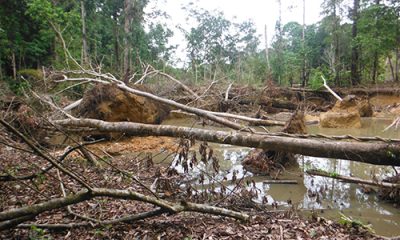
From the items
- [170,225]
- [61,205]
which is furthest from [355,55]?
[61,205]

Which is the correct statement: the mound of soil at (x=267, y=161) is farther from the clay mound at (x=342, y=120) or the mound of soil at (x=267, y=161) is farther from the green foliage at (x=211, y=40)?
the green foliage at (x=211, y=40)

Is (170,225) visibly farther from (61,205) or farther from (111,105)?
(111,105)

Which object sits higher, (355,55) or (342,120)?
(355,55)

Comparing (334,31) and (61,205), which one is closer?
(61,205)

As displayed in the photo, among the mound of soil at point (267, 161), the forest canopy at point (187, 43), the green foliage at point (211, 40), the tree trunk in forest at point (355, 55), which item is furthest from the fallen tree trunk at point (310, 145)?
the green foliage at point (211, 40)

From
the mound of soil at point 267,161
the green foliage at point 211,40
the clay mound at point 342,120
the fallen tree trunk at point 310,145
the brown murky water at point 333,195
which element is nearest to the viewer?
the brown murky water at point 333,195

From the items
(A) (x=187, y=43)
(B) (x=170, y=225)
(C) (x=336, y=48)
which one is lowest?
(B) (x=170, y=225)

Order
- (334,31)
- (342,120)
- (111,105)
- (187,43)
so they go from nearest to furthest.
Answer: (111,105), (342,120), (334,31), (187,43)

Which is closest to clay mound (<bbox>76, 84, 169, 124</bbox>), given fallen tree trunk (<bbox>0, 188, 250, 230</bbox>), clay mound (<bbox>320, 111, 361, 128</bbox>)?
fallen tree trunk (<bbox>0, 188, 250, 230</bbox>)

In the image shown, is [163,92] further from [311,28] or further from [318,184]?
[311,28]

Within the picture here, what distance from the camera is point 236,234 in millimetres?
2818

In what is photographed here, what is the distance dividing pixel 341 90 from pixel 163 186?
16719 mm

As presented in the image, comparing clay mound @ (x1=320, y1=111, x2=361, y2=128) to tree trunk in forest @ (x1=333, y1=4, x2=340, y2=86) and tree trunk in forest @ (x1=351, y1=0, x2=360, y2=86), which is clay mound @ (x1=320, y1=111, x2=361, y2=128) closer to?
tree trunk in forest @ (x1=351, y1=0, x2=360, y2=86)

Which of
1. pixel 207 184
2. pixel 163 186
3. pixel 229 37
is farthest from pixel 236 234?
pixel 229 37
